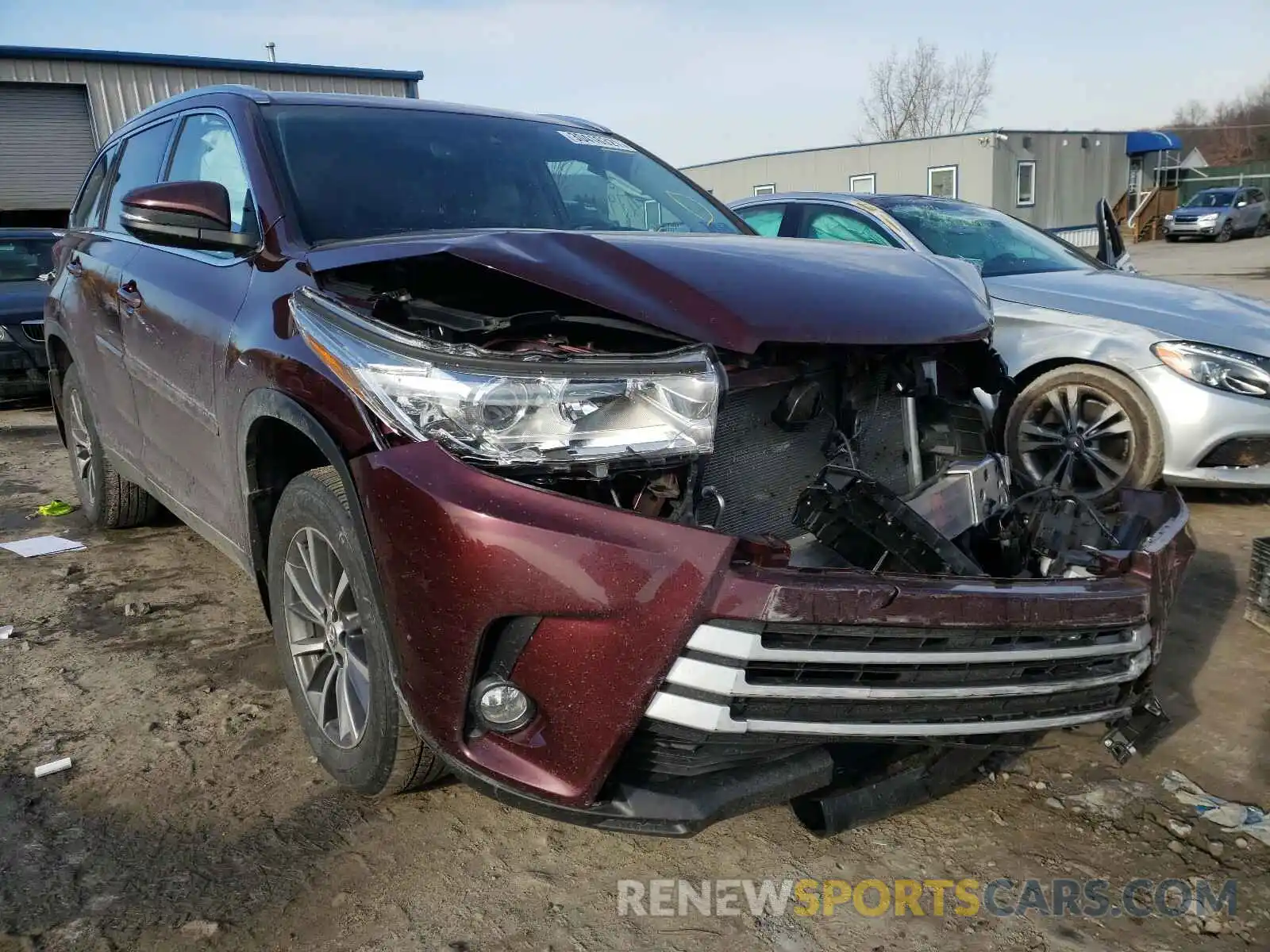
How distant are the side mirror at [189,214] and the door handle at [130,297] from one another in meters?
0.60

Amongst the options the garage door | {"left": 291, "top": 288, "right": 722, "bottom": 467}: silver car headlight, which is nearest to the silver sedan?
{"left": 291, "top": 288, "right": 722, "bottom": 467}: silver car headlight

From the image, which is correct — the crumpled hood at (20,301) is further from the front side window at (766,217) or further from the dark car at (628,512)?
the dark car at (628,512)

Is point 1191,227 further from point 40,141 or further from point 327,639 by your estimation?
point 327,639

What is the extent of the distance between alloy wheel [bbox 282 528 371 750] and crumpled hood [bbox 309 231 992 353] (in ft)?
2.36

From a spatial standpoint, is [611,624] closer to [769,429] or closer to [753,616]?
[753,616]

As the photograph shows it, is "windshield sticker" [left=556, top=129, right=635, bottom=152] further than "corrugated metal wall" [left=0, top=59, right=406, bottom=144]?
No

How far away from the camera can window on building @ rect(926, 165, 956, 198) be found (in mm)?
26562

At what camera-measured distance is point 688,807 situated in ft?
6.02

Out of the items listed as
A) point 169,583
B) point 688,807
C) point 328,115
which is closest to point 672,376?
point 688,807

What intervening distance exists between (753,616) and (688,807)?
1.37ft

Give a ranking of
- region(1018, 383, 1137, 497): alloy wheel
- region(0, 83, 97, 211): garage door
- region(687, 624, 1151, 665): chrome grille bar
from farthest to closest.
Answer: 1. region(0, 83, 97, 211): garage door
2. region(1018, 383, 1137, 497): alloy wheel
3. region(687, 624, 1151, 665): chrome grille bar

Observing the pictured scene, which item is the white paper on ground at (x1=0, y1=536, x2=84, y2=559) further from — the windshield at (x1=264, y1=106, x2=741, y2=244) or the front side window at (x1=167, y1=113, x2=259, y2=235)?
the windshield at (x1=264, y1=106, x2=741, y2=244)

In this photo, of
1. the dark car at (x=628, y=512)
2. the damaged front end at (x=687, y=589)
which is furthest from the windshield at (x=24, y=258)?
the damaged front end at (x=687, y=589)

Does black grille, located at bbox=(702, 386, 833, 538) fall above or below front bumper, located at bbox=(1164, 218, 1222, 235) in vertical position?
below
